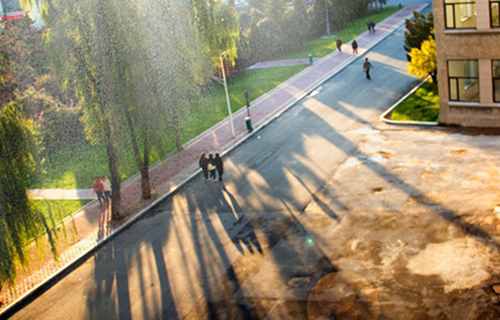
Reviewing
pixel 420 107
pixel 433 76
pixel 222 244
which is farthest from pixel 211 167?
pixel 433 76

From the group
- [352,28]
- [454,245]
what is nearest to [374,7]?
[352,28]

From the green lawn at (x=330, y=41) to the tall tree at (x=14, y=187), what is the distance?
33951mm

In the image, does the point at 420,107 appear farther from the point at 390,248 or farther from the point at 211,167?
the point at 390,248

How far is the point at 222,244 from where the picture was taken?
18.6 meters

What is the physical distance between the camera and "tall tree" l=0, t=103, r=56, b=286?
1562 centimetres

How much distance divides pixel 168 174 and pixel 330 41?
2990cm

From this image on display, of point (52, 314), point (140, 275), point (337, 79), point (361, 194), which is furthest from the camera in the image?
point (337, 79)

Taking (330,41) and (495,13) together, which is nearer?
(495,13)

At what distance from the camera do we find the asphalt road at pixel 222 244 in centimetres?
1591

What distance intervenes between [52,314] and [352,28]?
44.9 metres

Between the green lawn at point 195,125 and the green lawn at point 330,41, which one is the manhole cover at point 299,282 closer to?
the green lawn at point 195,125

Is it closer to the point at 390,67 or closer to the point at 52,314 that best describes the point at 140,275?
the point at 52,314

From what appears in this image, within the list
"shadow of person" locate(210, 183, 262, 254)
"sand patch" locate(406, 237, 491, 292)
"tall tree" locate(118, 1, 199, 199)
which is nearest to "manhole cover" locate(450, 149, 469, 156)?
"sand patch" locate(406, 237, 491, 292)

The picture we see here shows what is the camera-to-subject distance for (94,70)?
20734 mm
